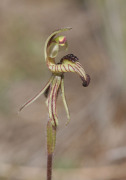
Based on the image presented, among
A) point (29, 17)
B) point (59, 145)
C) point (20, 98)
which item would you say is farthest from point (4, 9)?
point (59, 145)

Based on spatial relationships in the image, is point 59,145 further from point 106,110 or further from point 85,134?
point 106,110

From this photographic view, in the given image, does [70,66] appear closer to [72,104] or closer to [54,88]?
[54,88]

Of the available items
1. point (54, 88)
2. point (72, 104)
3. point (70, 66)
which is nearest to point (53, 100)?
point (54, 88)

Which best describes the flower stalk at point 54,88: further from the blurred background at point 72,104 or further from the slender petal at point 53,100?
the blurred background at point 72,104

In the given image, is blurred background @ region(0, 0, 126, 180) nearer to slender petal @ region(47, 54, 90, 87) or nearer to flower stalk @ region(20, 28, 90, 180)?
flower stalk @ region(20, 28, 90, 180)

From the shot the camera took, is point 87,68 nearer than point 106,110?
No

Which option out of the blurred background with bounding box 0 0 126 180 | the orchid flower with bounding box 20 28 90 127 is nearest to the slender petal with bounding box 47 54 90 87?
the orchid flower with bounding box 20 28 90 127
